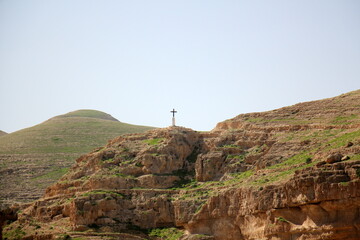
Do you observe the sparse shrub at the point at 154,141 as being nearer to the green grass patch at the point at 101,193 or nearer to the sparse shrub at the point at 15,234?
the green grass patch at the point at 101,193

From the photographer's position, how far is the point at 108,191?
241ft

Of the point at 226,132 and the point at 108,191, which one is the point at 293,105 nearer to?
the point at 226,132

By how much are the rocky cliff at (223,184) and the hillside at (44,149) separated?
54.2 feet

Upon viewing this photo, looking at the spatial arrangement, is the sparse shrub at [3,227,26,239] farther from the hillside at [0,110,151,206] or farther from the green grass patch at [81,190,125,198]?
the hillside at [0,110,151,206]

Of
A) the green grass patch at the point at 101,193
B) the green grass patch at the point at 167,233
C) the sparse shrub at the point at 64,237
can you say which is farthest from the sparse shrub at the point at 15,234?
the green grass patch at the point at 167,233

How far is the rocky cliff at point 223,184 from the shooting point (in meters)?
60.6

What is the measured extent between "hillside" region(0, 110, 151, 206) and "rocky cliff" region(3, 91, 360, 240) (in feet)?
54.2

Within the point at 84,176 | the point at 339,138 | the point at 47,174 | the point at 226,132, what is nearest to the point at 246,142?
the point at 226,132

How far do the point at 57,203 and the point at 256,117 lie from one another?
21.1 meters

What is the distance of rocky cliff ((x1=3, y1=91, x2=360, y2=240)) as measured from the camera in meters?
60.6

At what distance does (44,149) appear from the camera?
372 ft

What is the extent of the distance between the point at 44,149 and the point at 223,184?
1853 inches

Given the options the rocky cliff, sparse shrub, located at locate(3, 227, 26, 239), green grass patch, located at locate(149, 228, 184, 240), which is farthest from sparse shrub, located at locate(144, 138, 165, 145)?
sparse shrub, located at locate(3, 227, 26, 239)

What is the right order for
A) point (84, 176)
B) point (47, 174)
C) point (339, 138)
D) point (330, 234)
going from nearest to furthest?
1. point (330, 234)
2. point (339, 138)
3. point (84, 176)
4. point (47, 174)
